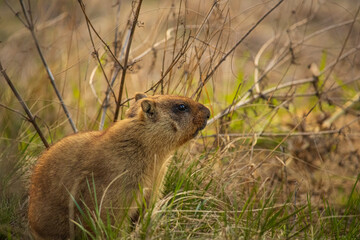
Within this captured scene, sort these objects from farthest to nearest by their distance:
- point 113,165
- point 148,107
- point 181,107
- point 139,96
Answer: point 139,96, point 181,107, point 148,107, point 113,165

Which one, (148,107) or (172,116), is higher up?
(148,107)

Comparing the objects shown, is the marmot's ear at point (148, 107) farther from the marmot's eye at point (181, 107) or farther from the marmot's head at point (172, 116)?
the marmot's eye at point (181, 107)

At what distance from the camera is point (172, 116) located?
397 cm

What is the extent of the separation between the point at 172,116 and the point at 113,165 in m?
0.62

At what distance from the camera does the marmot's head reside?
391 centimetres

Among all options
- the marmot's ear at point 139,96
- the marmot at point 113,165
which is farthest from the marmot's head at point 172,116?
the marmot's ear at point 139,96

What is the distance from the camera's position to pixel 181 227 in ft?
11.9

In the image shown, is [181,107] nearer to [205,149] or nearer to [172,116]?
[172,116]

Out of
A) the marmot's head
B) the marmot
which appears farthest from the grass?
the marmot's head

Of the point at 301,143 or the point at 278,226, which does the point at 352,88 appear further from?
the point at 278,226

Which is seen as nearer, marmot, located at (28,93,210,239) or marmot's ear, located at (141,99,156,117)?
marmot, located at (28,93,210,239)

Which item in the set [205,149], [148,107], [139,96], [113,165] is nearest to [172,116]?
[148,107]

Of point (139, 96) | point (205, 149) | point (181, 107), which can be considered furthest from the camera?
point (205, 149)

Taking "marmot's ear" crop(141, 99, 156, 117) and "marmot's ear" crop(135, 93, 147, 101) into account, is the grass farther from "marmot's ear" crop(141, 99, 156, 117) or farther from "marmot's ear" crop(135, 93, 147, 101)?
"marmot's ear" crop(141, 99, 156, 117)
